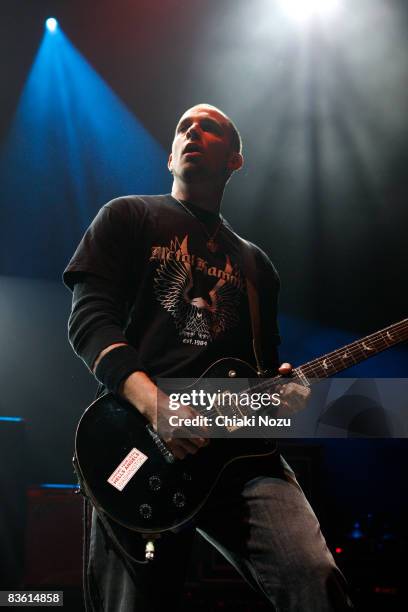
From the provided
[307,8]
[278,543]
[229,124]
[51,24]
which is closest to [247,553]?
[278,543]

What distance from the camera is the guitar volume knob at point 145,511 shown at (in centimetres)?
164

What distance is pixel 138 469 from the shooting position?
5.51 ft

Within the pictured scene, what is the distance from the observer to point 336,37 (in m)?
4.42

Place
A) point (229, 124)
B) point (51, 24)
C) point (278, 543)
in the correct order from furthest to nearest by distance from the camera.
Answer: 1. point (51, 24)
2. point (229, 124)
3. point (278, 543)

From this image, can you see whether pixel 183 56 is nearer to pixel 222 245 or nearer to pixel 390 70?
pixel 390 70

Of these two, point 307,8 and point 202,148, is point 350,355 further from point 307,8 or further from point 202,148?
point 307,8

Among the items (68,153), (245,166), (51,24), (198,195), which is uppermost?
(51,24)

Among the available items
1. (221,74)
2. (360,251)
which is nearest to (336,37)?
(221,74)

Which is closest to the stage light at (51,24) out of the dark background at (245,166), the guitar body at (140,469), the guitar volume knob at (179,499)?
the dark background at (245,166)

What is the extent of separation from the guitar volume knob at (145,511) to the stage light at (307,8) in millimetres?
3880

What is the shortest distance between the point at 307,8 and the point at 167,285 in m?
3.25

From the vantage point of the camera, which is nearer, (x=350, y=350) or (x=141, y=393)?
(x=141, y=393)

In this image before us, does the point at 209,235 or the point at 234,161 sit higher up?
the point at 234,161

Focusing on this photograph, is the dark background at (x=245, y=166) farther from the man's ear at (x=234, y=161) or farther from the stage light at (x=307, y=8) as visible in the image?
the man's ear at (x=234, y=161)
